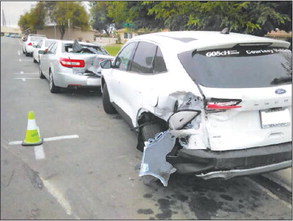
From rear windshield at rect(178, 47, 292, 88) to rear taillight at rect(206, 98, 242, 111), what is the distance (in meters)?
0.17

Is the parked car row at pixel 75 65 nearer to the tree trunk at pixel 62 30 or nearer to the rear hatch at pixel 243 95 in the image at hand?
the tree trunk at pixel 62 30

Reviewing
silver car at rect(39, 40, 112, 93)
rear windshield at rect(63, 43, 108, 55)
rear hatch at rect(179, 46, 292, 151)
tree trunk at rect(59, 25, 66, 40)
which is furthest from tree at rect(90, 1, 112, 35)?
rear hatch at rect(179, 46, 292, 151)

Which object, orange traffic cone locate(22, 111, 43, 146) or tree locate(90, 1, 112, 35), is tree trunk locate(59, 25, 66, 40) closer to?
tree locate(90, 1, 112, 35)

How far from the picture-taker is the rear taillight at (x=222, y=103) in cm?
283

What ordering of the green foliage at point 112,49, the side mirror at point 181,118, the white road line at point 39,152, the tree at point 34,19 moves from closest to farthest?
the side mirror at point 181,118 → the white road line at point 39,152 → the tree at point 34,19 → the green foliage at point 112,49

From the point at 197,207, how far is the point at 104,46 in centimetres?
626

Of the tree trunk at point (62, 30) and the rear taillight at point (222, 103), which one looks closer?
the rear taillight at point (222, 103)

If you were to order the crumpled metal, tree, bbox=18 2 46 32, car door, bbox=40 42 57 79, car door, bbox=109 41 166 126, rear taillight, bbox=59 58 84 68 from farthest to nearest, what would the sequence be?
car door, bbox=40 42 57 79
rear taillight, bbox=59 58 84 68
tree, bbox=18 2 46 32
car door, bbox=109 41 166 126
the crumpled metal

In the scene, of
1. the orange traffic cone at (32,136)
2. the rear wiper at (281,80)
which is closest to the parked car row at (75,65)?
the orange traffic cone at (32,136)

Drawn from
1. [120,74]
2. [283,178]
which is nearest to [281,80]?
[283,178]

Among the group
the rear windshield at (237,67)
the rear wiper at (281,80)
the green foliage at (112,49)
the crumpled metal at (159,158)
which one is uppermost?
the rear windshield at (237,67)

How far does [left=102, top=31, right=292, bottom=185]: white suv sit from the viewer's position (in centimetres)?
290

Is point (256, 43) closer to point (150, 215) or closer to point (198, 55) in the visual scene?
point (198, 55)

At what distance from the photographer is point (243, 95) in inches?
112
